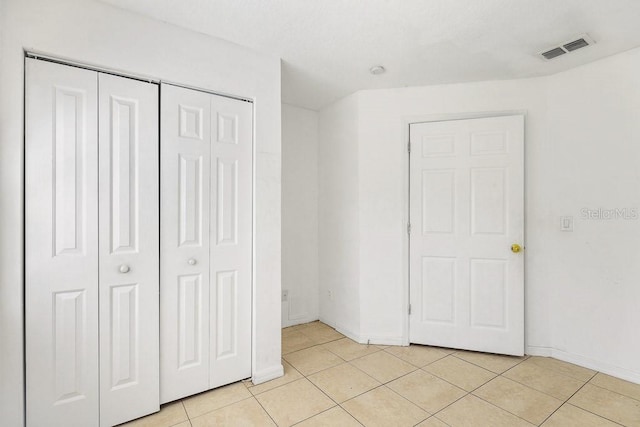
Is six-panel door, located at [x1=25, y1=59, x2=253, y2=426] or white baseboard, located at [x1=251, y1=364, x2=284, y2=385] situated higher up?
six-panel door, located at [x1=25, y1=59, x2=253, y2=426]

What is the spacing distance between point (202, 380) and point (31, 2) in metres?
2.41

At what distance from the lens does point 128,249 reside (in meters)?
1.82

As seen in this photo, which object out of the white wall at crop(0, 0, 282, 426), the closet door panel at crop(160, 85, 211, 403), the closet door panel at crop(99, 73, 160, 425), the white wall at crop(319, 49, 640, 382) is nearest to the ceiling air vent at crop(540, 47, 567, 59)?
the white wall at crop(319, 49, 640, 382)

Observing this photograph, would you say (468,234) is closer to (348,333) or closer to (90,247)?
(348,333)

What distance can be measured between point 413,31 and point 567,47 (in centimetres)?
120

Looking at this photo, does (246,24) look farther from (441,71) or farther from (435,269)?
(435,269)

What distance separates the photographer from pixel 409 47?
2225 mm

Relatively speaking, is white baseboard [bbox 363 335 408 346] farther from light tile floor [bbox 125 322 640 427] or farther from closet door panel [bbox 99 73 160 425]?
closet door panel [bbox 99 73 160 425]

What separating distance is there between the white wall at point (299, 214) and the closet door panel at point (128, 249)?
1.66 m

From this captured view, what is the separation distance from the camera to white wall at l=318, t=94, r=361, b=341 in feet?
10.1

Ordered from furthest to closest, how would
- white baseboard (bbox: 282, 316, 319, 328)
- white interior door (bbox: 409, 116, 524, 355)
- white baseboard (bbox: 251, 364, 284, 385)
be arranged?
white baseboard (bbox: 282, 316, 319, 328), white interior door (bbox: 409, 116, 524, 355), white baseboard (bbox: 251, 364, 284, 385)

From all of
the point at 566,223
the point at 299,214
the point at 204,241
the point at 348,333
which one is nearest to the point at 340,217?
the point at 299,214

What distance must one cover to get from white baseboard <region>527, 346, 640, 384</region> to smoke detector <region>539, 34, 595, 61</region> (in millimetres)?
2433

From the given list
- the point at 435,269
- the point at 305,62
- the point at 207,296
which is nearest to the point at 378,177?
the point at 435,269
